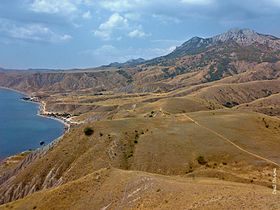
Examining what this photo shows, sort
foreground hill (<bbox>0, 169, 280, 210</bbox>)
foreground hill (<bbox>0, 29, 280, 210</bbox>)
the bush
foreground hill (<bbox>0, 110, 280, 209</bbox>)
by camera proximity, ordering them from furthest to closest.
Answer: the bush
foreground hill (<bbox>0, 110, 280, 209</bbox>)
foreground hill (<bbox>0, 29, 280, 210</bbox>)
foreground hill (<bbox>0, 169, 280, 210</bbox>)

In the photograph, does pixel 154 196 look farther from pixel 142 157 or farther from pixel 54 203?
pixel 142 157

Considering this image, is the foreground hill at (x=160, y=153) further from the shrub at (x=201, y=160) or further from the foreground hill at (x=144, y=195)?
the foreground hill at (x=144, y=195)

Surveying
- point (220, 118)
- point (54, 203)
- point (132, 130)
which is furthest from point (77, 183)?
point (220, 118)

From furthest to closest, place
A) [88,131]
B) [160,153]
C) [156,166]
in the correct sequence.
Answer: [88,131] < [160,153] < [156,166]

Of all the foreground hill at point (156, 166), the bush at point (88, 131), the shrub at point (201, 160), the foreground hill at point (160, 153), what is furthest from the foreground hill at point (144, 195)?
the bush at point (88, 131)

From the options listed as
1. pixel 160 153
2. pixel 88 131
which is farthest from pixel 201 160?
pixel 88 131

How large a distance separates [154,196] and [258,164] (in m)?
43.9

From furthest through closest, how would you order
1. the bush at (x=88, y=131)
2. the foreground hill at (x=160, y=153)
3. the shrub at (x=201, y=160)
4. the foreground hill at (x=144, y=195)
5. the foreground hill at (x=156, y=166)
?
the bush at (x=88, y=131) < the shrub at (x=201, y=160) < the foreground hill at (x=160, y=153) < the foreground hill at (x=156, y=166) < the foreground hill at (x=144, y=195)

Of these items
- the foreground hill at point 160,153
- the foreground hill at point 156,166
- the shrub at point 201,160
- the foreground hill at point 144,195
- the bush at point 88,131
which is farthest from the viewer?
the bush at point 88,131

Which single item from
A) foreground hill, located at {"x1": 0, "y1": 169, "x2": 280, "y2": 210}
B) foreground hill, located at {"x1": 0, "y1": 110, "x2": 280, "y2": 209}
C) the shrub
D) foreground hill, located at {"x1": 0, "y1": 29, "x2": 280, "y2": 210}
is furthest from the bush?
foreground hill, located at {"x1": 0, "y1": 169, "x2": 280, "y2": 210}

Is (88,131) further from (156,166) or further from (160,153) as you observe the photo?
(156,166)

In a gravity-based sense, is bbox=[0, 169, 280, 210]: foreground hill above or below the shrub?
above

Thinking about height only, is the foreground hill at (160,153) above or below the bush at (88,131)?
below

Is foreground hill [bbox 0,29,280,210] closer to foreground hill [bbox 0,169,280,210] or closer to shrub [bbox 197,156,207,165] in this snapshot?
shrub [bbox 197,156,207,165]
